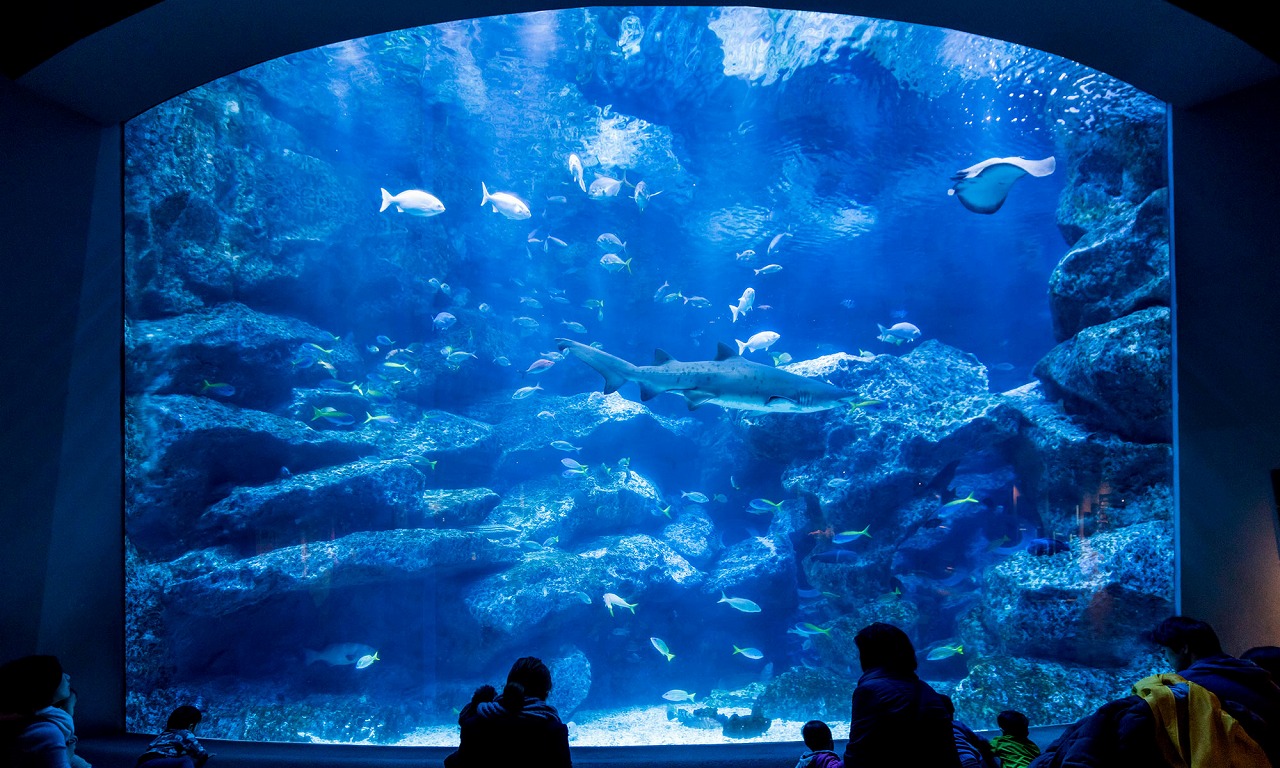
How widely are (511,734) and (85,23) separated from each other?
13.8ft

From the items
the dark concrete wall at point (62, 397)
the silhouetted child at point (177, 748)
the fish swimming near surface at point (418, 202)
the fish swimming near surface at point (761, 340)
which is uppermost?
the fish swimming near surface at point (418, 202)

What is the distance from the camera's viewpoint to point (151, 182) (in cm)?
704

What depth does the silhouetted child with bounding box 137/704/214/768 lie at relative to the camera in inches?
84.9

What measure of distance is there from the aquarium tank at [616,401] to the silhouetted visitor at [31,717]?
2679mm

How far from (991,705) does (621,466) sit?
7.18m

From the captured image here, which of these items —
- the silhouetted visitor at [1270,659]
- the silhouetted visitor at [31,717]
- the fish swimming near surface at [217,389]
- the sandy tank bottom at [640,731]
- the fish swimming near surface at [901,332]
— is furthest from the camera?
the fish swimming near surface at [901,332]

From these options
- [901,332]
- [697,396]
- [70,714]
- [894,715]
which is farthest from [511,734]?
[901,332]

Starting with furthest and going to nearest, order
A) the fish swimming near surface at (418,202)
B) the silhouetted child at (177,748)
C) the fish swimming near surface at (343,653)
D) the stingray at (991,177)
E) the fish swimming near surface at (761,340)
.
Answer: the fish swimming near surface at (761,340) → the fish swimming near surface at (418,202) → the fish swimming near surface at (343,653) → the stingray at (991,177) → the silhouetted child at (177,748)

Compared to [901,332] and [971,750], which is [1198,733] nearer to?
[971,750]

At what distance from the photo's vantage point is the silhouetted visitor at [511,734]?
1799 mm

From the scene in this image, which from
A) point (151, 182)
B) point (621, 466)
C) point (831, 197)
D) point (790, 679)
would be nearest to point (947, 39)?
point (831, 197)

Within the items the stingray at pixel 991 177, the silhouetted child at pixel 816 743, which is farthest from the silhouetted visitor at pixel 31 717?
the stingray at pixel 991 177

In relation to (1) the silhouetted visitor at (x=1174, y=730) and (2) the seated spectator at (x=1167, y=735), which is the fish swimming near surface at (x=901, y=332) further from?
(2) the seated spectator at (x=1167, y=735)

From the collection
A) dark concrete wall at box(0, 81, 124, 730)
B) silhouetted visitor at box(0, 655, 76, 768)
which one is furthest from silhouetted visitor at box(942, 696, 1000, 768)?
dark concrete wall at box(0, 81, 124, 730)
